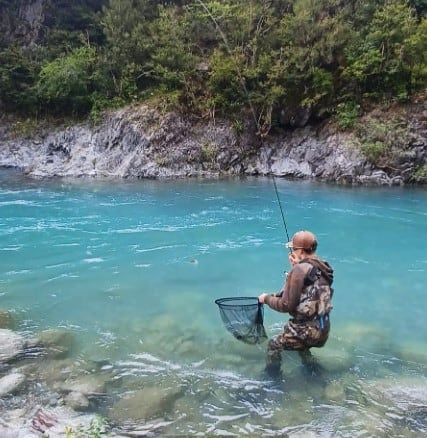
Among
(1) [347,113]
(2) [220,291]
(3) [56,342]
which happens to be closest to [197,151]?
(1) [347,113]

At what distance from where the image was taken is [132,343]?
5.35 meters

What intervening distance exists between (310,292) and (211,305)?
2578mm

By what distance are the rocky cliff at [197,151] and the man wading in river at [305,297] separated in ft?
45.7

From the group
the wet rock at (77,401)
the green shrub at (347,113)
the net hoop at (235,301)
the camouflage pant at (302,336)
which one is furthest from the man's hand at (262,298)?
the green shrub at (347,113)

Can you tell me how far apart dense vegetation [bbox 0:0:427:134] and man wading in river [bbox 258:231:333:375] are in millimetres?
12799

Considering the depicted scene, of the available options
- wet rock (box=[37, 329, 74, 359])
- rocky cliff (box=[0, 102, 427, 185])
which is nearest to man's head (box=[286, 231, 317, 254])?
wet rock (box=[37, 329, 74, 359])

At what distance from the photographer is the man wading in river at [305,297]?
13.5ft

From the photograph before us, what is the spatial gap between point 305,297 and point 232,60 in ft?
51.7

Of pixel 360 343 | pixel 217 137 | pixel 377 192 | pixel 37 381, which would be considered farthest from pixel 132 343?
pixel 217 137

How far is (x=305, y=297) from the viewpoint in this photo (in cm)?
418

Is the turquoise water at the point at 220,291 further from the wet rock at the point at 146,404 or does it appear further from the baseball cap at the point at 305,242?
the baseball cap at the point at 305,242

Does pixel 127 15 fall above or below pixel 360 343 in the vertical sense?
above

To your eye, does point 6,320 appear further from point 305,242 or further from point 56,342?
point 305,242

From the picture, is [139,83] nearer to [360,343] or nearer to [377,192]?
[377,192]
